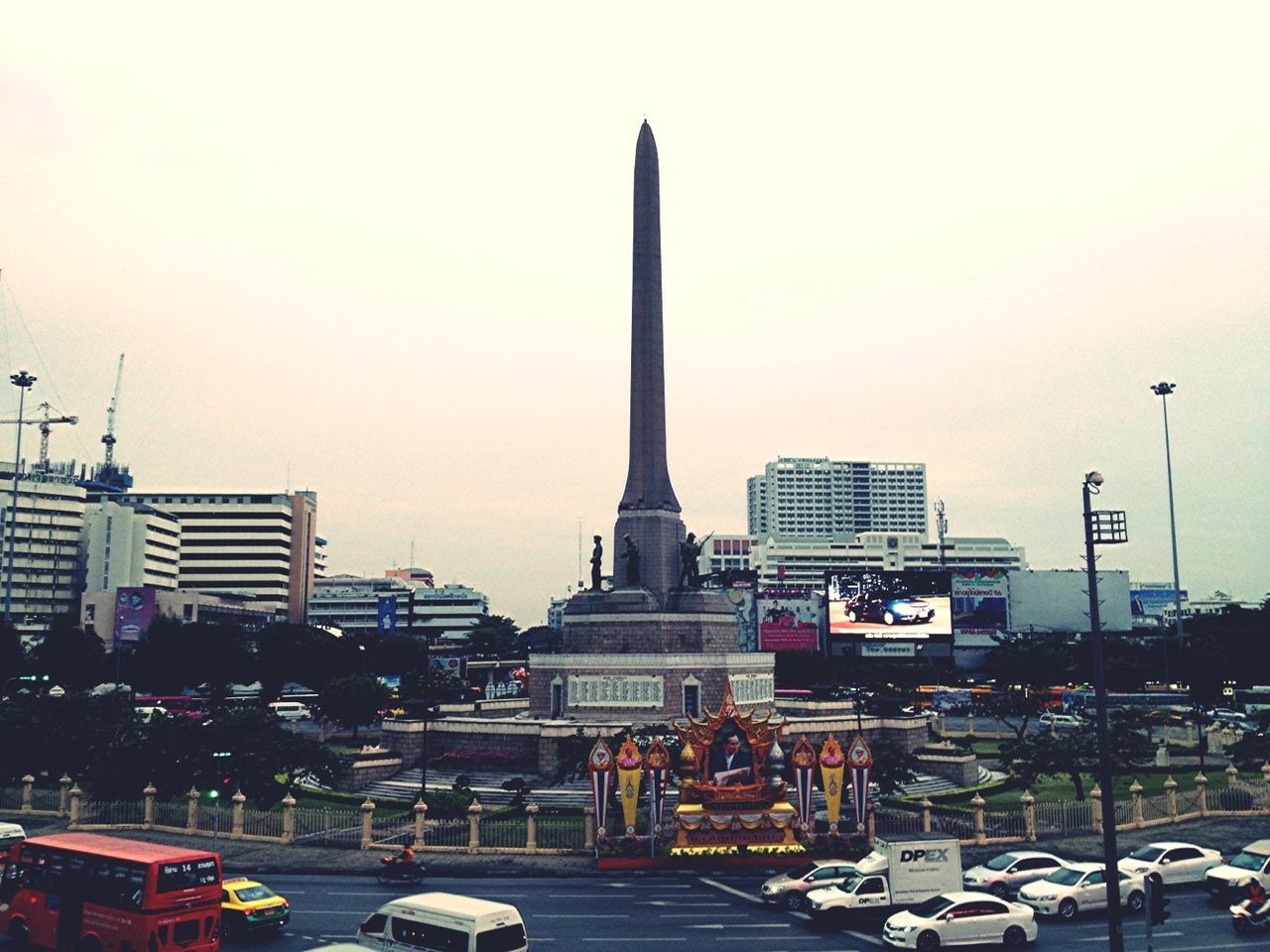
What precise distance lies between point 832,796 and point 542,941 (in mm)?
14702

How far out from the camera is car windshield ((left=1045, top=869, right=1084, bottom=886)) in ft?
97.1

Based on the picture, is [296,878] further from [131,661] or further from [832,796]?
[131,661]

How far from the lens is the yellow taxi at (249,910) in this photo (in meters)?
26.6

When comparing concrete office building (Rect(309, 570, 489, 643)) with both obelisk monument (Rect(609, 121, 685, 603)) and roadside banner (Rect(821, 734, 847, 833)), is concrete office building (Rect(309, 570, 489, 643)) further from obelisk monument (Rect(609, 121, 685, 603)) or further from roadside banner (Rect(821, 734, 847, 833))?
roadside banner (Rect(821, 734, 847, 833))

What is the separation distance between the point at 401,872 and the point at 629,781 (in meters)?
7.66

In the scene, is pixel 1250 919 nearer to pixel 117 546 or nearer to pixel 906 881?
pixel 906 881

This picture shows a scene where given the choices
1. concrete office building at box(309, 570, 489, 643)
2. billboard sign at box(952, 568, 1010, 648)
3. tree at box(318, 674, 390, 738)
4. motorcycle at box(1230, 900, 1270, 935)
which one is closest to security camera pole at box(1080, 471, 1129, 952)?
motorcycle at box(1230, 900, 1270, 935)

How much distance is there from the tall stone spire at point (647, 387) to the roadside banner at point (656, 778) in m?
25.6

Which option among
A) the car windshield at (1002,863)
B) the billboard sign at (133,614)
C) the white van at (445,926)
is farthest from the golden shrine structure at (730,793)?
the billboard sign at (133,614)

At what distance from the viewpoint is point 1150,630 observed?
135625mm

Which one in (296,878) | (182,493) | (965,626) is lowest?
(296,878)

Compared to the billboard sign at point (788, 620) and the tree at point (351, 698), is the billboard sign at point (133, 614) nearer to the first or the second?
the tree at point (351, 698)

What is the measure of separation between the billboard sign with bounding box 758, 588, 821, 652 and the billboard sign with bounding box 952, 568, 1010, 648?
46.8 feet

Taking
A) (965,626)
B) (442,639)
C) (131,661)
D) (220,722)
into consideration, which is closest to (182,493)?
(442,639)
